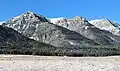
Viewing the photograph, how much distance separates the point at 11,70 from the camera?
1535 inches

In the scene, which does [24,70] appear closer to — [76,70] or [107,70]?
[76,70]

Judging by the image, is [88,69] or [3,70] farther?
[88,69]

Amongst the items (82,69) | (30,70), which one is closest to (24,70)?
(30,70)

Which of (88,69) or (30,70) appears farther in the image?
(88,69)

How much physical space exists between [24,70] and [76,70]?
5197mm

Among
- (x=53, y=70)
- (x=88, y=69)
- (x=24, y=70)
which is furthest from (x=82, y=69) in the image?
(x=24, y=70)

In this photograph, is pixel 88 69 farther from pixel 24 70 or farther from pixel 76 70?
pixel 24 70

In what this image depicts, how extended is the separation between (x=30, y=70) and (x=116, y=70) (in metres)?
8.95

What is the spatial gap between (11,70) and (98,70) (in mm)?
8587

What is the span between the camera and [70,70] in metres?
40.4

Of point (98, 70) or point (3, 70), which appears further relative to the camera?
point (98, 70)

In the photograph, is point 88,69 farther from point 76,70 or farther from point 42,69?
point 42,69

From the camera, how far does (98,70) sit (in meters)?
40.6

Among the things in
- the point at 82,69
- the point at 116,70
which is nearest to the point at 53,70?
the point at 82,69
